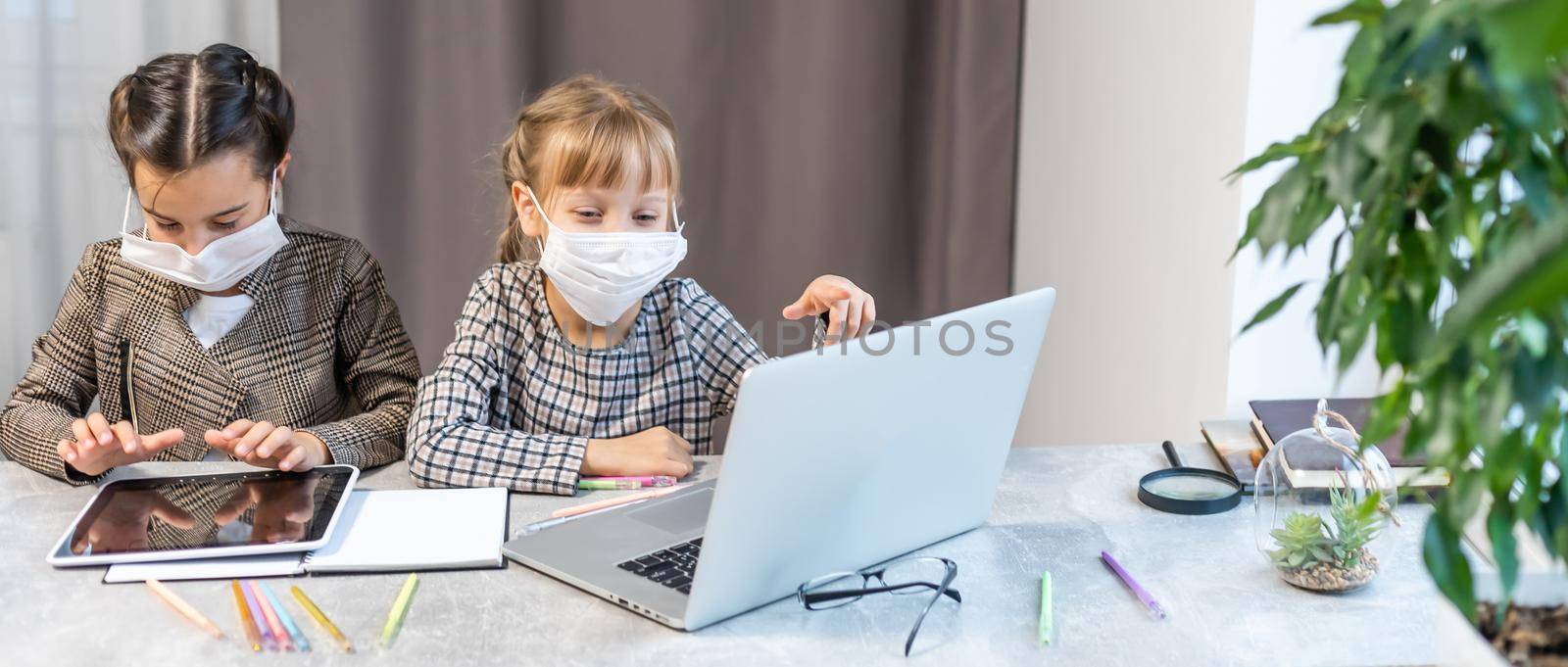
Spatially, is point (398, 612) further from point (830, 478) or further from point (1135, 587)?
point (1135, 587)

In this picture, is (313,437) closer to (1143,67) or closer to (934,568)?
(934,568)

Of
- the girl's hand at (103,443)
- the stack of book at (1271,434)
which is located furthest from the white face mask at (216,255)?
the stack of book at (1271,434)

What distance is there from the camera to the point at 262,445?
1180mm

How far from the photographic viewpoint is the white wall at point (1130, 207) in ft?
5.24

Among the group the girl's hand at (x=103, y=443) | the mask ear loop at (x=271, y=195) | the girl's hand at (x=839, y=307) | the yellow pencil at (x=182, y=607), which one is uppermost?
the mask ear loop at (x=271, y=195)

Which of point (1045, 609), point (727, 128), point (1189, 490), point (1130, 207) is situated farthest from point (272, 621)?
point (727, 128)

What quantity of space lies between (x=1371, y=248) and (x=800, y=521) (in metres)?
0.47

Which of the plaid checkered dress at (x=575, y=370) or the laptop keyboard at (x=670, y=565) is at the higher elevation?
the plaid checkered dress at (x=575, y=370)

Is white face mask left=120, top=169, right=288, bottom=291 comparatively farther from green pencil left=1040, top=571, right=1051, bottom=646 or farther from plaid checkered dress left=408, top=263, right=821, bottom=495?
green pencil left=1040, top=571, right=1051, bottom=646

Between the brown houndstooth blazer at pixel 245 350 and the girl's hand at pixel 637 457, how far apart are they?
25 centimetres

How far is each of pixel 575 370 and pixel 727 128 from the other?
100 cm

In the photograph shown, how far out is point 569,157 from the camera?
1392 millimetres

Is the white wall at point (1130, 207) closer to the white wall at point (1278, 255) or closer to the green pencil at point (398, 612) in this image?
the white wall at point (1278, 255)

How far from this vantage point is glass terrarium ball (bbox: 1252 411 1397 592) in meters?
0.96
